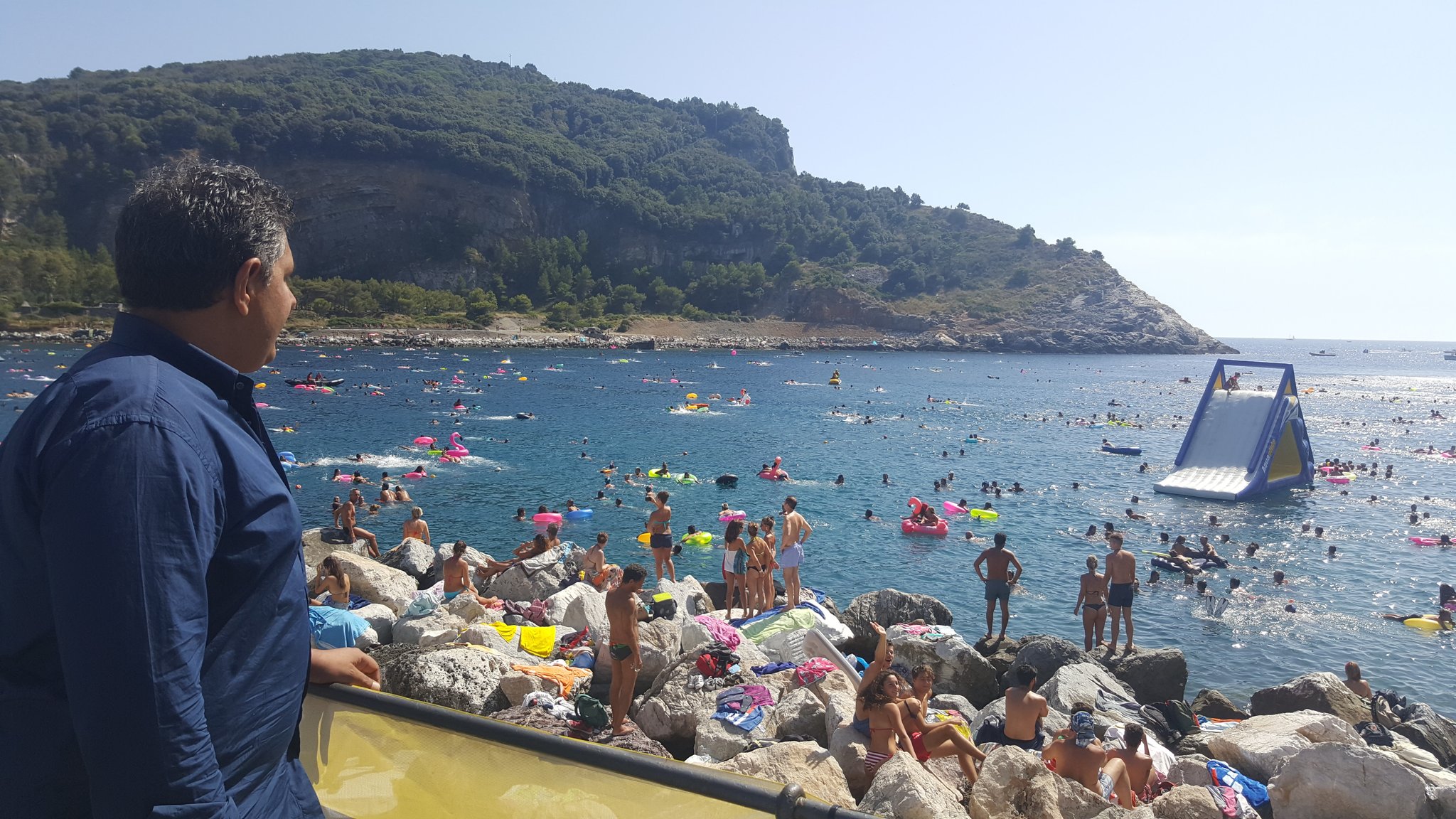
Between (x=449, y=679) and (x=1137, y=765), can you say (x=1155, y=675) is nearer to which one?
(x=1137, y=765)

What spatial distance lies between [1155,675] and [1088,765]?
254 inches

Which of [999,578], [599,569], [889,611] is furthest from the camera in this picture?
[599,569]

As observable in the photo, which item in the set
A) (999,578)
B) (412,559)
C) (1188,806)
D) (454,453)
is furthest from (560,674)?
(454,453)

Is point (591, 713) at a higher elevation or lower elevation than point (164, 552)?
lower

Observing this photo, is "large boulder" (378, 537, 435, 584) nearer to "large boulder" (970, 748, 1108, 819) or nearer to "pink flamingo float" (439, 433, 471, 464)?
"large boulder" (970, 748, 1108, 819)

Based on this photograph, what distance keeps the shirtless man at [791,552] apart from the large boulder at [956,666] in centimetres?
276

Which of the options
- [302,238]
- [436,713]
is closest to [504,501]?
[436,713]

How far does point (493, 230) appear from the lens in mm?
137000

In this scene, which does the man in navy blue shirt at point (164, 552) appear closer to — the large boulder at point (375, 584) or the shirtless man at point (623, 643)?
the shirtless man at point (623, 643)

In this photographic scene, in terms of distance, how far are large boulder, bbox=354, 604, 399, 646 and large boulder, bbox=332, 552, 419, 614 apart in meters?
1.50

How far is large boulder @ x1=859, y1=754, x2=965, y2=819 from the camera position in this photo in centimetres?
568

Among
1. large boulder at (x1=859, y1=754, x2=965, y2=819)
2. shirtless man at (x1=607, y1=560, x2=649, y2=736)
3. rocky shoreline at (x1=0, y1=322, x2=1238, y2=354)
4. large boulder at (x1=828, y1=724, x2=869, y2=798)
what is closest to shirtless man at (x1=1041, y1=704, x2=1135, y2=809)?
large boulder at (x1=828, y1=724, x2=869, y2=798)

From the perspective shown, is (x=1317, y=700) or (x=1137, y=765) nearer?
(x=1137, y=765)

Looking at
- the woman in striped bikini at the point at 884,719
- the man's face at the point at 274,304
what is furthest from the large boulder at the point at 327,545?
the man's face at the point at 274,304
